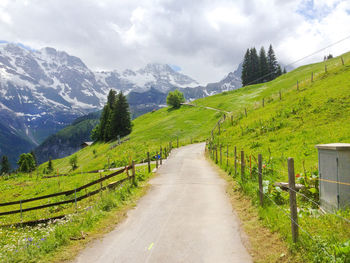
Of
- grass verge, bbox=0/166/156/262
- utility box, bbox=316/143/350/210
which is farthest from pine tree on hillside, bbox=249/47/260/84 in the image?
utility box, bbox=316/143/350/210

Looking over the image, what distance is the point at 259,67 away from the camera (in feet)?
355

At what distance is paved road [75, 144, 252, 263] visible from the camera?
6.58 meters

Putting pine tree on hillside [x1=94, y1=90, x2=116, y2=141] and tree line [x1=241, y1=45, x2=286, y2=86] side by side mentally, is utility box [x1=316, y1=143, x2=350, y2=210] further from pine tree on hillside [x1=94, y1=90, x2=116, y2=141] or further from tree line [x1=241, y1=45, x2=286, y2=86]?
tree line [x1=241, y1=45, x2=286, y2=86]

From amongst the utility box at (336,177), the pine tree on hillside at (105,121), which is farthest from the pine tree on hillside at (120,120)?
the utility box at (336,177)

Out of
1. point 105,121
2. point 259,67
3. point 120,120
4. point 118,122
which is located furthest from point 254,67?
point 105,121

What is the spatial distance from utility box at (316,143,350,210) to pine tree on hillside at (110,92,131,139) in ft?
243

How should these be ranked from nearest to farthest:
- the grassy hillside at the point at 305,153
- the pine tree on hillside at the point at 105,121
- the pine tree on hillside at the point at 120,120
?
the grassy hillside at the point at 305,153, the pine tree on hillside at the point at 120,120, the pine tree on hillside at the point at 105,121

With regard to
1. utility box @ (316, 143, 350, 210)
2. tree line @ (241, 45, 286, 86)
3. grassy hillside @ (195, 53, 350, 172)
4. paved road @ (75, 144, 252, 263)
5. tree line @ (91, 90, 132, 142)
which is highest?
tree line @ (241, 45, 286, 86)

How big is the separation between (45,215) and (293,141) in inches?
788

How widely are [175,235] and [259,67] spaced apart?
11057 centimetres

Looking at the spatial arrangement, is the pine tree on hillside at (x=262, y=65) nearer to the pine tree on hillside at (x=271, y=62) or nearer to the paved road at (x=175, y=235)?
the pine tree on hillside at (x=271, y=62)

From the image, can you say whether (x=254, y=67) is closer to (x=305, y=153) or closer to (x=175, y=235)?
(x=305, y=153)

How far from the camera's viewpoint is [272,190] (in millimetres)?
9961

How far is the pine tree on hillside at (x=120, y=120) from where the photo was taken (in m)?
79.9
